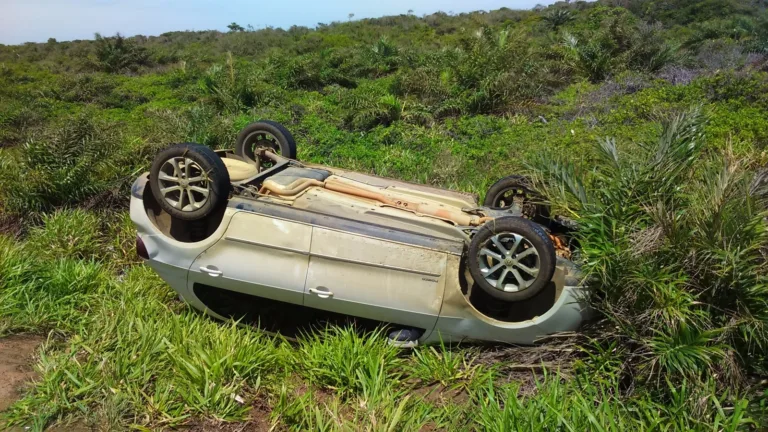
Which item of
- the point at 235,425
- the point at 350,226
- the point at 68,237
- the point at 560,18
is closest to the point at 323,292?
the point at 350,226

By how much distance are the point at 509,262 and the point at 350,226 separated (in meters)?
1.28

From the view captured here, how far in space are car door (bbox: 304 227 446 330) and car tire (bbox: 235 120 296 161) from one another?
6.88ft

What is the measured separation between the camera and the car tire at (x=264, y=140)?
6.14 metres

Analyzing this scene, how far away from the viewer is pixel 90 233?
6887 millimetres

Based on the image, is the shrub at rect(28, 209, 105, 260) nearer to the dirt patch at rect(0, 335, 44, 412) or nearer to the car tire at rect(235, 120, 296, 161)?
the dirt patch at rect(0, 335, 44, 412)

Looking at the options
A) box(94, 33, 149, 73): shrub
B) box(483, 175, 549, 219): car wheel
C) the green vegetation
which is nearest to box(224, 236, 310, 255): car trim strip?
the green vegetation

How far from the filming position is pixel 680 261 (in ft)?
12.7

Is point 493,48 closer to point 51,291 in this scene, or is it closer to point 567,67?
point 567,67

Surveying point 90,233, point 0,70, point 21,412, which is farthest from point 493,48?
point 0,70

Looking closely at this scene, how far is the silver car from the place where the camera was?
4125mm

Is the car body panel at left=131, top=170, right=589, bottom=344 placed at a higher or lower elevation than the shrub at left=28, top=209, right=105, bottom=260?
higher

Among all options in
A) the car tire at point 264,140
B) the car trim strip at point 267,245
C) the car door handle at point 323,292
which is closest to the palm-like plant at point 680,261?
the car door handle at point 323,292

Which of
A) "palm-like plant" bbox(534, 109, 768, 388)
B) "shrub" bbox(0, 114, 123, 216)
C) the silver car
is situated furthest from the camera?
"shrub" bbox(0, 114, 123, 216)

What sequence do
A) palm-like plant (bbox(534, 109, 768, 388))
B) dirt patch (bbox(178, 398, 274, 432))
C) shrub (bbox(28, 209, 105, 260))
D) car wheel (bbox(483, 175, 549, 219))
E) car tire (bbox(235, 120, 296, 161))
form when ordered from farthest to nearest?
1. shrub (bbox(28, 209, 105, 260))
2. car tire (bbox(235, 120, 296, 161))
3. car wheel (bbox(483, 175, 549, 219))
4. dirt patch (bbox(178, 398, 274, 432))
5. palm-like plant (bbox(534, 109, 768, 388))
